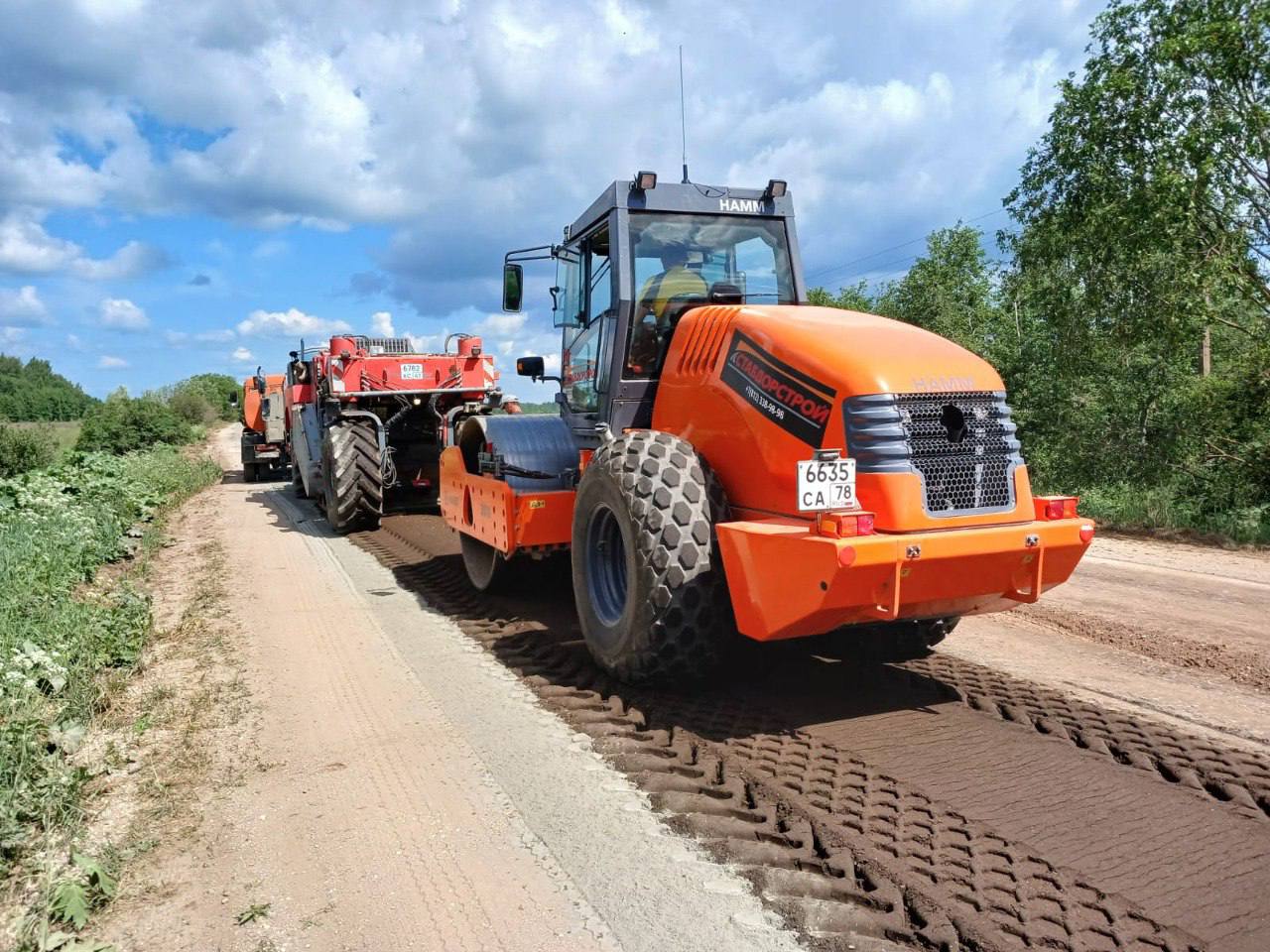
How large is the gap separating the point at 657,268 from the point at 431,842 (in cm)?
366

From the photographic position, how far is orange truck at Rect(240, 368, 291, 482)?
1926 cm

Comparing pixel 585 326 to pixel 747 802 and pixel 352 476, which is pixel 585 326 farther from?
pixel 352 476

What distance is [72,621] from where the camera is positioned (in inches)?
242

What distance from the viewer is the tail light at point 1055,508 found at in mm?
4355

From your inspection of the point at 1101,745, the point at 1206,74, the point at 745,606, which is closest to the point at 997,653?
the point at 1101,745

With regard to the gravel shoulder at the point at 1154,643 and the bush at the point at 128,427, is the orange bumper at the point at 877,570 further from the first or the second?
the bush at the point at 128,427

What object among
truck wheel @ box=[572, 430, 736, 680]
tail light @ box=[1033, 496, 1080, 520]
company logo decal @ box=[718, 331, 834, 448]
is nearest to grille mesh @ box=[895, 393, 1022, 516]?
tail light @ box=[1033, 496, 1080, 520]

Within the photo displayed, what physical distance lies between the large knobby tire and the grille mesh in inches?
337

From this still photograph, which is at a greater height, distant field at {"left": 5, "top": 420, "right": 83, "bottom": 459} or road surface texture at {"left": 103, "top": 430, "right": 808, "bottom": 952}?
distant field at {"left": 5, "top": 420, "right": 83, "bottom": 459}

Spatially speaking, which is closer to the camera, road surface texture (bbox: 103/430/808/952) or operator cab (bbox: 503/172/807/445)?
road surface texture (bbox: 103/430/808/952)

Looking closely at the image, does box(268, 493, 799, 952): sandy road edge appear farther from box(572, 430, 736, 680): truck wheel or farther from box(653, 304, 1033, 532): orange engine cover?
box(653, 304, 1033, 532): orange engine cover

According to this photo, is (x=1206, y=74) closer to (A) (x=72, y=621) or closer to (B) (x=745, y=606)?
(B) (x=745, y=606)

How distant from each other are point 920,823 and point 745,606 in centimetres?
117

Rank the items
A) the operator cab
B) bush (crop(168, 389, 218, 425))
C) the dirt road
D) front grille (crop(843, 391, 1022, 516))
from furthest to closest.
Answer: bush (crop(168, 389, 218, 425)) → the operator cab → front grille (crop(843, 391, 1022, 516)) → the dirt road
